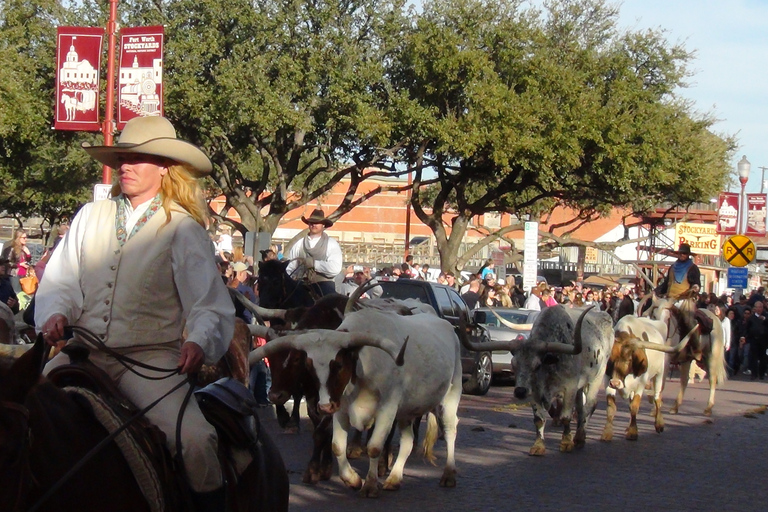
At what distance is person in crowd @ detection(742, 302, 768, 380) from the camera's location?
2752cm

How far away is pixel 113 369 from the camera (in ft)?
13.9

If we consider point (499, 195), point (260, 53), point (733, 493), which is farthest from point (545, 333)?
point (499, 195)

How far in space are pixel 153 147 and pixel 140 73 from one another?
1357 cm

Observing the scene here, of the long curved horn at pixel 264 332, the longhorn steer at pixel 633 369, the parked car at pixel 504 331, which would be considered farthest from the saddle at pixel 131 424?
the parked car at pixel 504 331

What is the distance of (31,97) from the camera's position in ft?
112

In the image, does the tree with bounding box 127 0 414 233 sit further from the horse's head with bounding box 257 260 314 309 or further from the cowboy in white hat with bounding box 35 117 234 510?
the cowboy in white hat with bounding box 35 117 234 510

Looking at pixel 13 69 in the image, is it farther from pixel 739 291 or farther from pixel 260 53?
pixel 739 291

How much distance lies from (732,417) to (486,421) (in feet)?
15.0

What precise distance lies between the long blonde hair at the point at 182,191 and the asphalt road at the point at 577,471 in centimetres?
463

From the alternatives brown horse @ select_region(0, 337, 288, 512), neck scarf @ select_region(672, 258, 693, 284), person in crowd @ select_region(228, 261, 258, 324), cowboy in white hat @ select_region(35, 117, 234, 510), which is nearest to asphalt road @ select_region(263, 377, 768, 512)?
person in crowd @ select_region(228, 261, 258, 324)

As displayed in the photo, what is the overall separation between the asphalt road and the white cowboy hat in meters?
4.70

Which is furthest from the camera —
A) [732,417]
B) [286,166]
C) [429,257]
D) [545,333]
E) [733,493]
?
[429,257]

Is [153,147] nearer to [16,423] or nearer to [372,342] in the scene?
[16,423]

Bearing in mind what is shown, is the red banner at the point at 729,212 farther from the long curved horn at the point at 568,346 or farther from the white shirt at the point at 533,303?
the long curved horn at the point at 568,346
